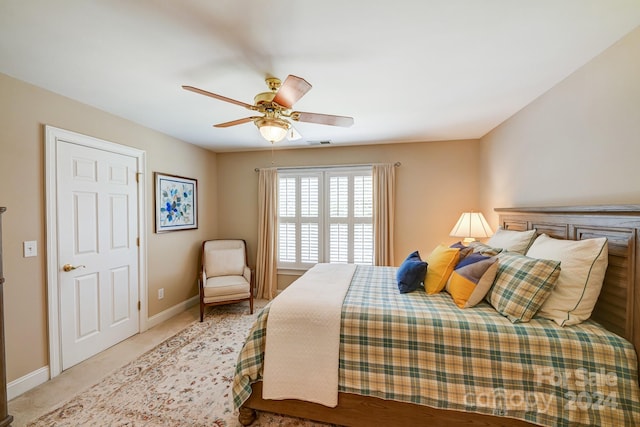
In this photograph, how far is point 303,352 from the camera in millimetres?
1599

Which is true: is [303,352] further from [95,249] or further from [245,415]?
[95,249]

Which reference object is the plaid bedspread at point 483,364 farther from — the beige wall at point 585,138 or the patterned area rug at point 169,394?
→ the beige wall at point 585,138

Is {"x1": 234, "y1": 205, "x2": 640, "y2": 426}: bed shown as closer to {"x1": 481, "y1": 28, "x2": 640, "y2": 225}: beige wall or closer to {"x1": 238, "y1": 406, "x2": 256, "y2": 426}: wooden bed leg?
{"x1": 238, "y1": 406, "x2": 256, "y2": 426}: wooden bed leg

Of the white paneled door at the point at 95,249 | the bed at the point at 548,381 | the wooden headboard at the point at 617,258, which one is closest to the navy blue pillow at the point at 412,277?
the bed at the point at 548,381

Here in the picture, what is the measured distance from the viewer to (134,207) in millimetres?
2875

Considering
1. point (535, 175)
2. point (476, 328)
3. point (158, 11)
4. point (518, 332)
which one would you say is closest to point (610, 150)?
point (535, 175)

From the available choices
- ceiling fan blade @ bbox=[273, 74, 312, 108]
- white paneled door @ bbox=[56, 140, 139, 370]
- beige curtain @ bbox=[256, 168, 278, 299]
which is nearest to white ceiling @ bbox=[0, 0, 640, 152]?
ceiling fan blade @ bbox=[273, 74, 312, 108]

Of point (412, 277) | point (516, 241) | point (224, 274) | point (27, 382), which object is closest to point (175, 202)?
point (224, 274)

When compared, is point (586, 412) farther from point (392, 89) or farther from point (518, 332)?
point (392, 89)

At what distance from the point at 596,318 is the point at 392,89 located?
2165 millimetres

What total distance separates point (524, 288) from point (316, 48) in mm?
1997

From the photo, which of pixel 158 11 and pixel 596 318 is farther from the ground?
pixel 158 11

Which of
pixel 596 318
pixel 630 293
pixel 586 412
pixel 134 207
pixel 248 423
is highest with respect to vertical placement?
pixel 134 207

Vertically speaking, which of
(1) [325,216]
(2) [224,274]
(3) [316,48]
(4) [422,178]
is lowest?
(2) [224,274]
